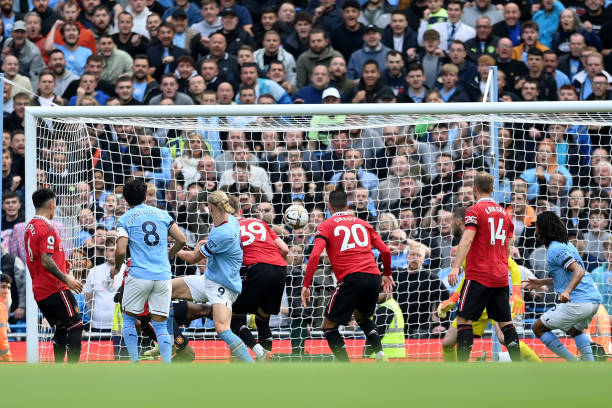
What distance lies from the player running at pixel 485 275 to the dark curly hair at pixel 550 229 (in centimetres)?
37

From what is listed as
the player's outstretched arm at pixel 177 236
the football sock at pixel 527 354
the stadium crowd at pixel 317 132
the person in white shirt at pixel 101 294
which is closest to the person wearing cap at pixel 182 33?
the stadium crowd at pixel 317 132

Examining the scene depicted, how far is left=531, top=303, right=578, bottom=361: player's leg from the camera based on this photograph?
10.1 metres

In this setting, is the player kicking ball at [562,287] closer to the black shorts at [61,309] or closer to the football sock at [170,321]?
the football sock at [170,321]

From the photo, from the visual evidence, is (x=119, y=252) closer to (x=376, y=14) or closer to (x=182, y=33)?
(x=182, y=33)

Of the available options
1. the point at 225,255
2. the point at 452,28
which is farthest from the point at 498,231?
the point at 452,28

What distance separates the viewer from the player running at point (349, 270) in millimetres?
10344

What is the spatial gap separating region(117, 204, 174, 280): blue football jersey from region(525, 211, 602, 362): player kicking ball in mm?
3665

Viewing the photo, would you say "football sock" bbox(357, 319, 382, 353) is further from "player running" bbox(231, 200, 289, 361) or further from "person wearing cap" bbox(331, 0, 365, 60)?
"person wearing cap" bbox(331, 0, 365, 60)

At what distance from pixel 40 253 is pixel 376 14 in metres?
7.36

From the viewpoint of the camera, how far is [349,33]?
15.2 metres

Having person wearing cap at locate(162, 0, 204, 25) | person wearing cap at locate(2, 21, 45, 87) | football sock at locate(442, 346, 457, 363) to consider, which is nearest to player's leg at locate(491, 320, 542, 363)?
football sock at locate(442, 346, 457, 363)

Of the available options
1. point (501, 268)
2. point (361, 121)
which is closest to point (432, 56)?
point (361, 121)

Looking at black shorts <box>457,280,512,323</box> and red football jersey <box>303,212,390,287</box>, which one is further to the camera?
red football jersey <box>303,212,390,287</box>

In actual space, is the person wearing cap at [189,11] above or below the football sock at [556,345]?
above
